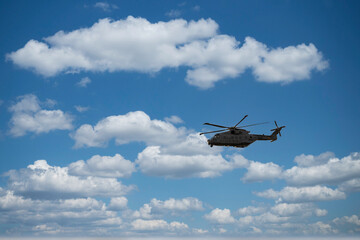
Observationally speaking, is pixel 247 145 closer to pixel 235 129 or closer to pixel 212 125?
pixel 235 129

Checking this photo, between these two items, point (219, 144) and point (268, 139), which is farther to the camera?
point (268, 139)

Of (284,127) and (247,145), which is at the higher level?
(284,127)

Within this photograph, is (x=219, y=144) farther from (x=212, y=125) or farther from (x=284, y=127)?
(x=284, y=127)

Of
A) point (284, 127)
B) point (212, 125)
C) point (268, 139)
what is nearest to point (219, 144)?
point (212, 125)

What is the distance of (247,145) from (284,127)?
16.4m

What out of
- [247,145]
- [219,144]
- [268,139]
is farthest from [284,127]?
[219,144]

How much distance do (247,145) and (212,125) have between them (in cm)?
1277

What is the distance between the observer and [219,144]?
89.6 metres

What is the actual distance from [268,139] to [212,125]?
21.1m

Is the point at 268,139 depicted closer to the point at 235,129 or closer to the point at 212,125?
the point at 235,129

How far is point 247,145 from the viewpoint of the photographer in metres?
93.1

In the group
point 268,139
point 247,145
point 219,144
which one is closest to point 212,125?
point 219,144

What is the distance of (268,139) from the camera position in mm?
98688

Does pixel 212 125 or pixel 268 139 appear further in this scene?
pixel 268 139
